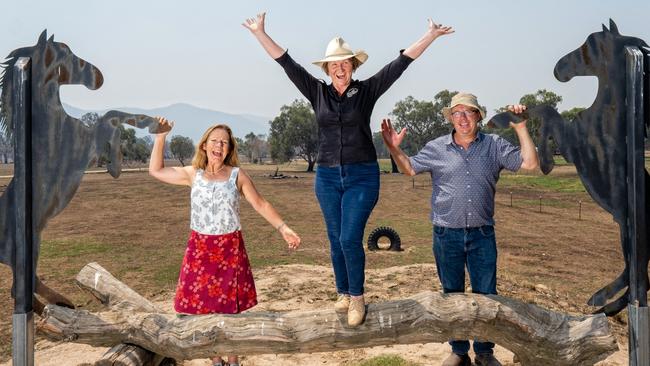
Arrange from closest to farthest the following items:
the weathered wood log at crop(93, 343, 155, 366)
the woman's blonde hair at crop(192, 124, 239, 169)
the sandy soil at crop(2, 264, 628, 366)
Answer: the woman's blonde hair at crop(192, 124, 239, 169)
the weathered wood log at crop(93, 343, 155, 366)
the sandy soil at crop(2, 264, 628, 366)

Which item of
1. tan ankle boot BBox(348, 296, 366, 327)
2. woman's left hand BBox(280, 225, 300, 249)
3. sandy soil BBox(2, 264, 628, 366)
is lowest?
sandy soil BBox(2, 264, 628, 366)

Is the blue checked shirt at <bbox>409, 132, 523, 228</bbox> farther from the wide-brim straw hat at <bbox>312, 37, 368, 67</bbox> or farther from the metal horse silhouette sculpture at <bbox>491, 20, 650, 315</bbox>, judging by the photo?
the wide-brim straw hat at <bbox>312, 37, 368, 67</bbox>

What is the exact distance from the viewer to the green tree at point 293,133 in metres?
54.2

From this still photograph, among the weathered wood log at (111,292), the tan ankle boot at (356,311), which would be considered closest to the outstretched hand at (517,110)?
the tan ankle boot at (356,311)

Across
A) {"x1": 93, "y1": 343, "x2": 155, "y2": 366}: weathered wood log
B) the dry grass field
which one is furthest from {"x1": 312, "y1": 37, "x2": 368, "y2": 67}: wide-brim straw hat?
the dry grass field

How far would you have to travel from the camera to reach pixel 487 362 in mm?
4199

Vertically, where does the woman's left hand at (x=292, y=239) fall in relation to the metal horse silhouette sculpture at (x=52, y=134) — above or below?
below

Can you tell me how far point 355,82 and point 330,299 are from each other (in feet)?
14.7

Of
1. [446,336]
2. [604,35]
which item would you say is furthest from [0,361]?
[604,35]

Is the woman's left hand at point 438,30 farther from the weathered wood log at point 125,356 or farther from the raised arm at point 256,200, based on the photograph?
the weathered wood log at point 125,356

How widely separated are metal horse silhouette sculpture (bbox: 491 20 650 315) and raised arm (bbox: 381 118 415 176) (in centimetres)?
74

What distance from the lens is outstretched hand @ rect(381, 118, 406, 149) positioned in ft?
12.8

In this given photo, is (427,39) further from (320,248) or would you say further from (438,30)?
(320,248)

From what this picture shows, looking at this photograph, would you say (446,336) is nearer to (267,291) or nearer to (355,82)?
(355,82)
